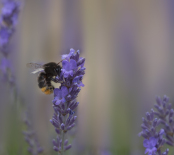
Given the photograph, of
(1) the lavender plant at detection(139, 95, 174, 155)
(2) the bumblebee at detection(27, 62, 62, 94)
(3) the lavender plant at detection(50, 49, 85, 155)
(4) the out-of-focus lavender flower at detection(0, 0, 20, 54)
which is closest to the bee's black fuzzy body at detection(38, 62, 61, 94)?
(2) the bumblebee at detection(27, 62, 62, 94)

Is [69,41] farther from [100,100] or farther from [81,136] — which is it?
[81,136]

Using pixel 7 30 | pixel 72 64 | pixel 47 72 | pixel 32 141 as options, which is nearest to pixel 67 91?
pixel 72 64

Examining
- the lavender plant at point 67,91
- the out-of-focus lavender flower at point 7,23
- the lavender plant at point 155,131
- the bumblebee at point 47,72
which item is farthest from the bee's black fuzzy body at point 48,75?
the out-of-focus lavender flower at point 7,23

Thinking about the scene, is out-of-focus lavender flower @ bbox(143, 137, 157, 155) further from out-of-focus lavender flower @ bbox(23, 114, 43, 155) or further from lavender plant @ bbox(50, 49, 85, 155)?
out-of-focus lavender flower @ bbox(23, 114, 43, 155)

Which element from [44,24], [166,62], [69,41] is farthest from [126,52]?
[44,24]

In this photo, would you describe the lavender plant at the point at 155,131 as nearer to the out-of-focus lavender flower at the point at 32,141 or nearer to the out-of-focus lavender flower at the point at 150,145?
the out-of-focus lavender flower at the point at 150,145

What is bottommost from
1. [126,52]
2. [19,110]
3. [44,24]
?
A: [19,110]

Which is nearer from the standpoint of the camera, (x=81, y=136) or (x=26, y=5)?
(x=81, y=136)
